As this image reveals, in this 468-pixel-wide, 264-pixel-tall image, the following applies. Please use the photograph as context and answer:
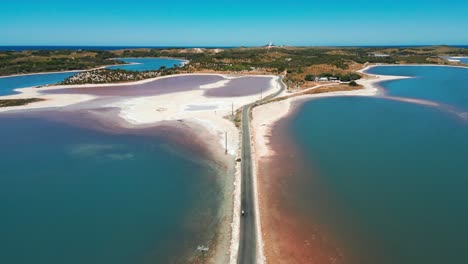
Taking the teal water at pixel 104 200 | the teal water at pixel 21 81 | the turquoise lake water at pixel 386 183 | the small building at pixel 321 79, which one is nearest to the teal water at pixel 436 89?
the small building at pixel 321 79

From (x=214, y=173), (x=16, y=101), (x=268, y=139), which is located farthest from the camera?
(x=16, y=101)

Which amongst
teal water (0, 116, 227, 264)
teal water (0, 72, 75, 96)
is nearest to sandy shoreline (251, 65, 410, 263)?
teal water (0, 116, 227, 264)

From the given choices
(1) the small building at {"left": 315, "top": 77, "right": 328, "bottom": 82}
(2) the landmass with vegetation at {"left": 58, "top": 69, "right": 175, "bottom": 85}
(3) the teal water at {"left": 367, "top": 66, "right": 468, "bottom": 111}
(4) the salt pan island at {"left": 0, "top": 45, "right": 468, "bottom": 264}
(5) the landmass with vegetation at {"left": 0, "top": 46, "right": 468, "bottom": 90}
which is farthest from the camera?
(5) the landmass with vegetation at {"left": 0, "top": 46, "right": 468, "bottom": 90}

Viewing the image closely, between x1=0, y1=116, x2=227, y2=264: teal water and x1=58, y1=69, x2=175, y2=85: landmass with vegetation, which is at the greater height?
x1=58, y1=69, x2=175, y2=85: landmass with vegetation

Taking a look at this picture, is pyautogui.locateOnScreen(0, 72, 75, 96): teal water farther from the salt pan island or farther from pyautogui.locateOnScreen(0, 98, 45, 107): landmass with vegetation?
the salt pan island

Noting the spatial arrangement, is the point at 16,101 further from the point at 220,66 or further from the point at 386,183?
the point at 220,66

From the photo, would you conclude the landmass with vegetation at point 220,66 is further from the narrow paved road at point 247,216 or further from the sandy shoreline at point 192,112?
the narrow paved road at point 247,216

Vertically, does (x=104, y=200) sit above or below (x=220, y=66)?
below

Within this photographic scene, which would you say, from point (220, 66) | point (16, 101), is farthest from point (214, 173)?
point (220, 66)
